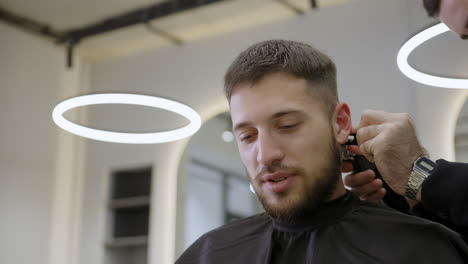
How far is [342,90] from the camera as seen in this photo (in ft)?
17.5

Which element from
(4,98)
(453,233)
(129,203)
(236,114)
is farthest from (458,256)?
(4,98)

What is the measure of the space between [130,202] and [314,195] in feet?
16.0

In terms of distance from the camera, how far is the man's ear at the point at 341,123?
5.72 feet

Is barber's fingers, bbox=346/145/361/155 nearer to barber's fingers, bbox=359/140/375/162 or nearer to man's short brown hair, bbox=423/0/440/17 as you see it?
barber's fingers, bbox=359/140/375/162

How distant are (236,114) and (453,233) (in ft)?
2.13

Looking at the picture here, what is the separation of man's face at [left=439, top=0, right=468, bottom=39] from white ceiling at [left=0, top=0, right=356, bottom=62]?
447 centimetres

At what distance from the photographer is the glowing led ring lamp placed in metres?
4.29

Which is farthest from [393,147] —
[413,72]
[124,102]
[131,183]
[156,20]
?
[131,183]

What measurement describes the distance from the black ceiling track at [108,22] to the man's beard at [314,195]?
159 inches

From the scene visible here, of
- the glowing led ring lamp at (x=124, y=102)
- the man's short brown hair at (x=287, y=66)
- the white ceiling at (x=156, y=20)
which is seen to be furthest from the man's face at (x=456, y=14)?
the white ceiling at (x=156, y=20)

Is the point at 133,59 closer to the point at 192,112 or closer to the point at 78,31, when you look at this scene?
the point at 78,31

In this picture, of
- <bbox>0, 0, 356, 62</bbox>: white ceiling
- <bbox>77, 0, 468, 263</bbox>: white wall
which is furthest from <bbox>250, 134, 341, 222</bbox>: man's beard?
<bbox>0, 0, 356, 62</bbox>: white ceiling

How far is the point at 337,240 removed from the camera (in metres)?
1.68

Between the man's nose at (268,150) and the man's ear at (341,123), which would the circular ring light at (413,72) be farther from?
the man's nose at (268,150)
